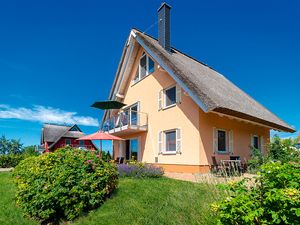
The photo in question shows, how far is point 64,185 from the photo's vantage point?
19.7ft

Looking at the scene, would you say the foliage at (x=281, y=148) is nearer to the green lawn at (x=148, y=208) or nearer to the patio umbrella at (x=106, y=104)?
the green lawn at (x=148, y=208)

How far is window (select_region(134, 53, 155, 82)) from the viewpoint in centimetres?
1637

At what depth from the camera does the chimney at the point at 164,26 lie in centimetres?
1638

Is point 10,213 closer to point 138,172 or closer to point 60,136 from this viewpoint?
point 138,172

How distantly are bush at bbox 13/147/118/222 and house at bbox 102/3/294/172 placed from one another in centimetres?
555

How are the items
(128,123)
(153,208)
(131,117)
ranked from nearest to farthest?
(153,208)
(128,123)
(131,117)

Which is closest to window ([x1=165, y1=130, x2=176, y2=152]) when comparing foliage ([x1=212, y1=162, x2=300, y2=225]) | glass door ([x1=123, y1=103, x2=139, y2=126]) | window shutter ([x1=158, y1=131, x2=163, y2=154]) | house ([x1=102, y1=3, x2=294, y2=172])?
house ([x1=102, y1=3, x2=294, y2=172])

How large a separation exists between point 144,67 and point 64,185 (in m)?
12.4

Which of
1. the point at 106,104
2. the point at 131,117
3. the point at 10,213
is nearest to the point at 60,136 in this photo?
the point at 131,117

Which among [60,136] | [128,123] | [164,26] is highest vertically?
[164,26]

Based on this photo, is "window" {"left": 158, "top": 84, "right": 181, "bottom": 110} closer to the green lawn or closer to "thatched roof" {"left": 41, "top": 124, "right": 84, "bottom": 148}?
the green lawn

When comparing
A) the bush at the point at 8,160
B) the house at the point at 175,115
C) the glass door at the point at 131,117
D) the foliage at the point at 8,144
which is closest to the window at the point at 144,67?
the house at the point at 175,115

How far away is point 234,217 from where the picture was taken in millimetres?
2760

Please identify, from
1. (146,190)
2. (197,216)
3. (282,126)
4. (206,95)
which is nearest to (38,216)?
(146,190)
